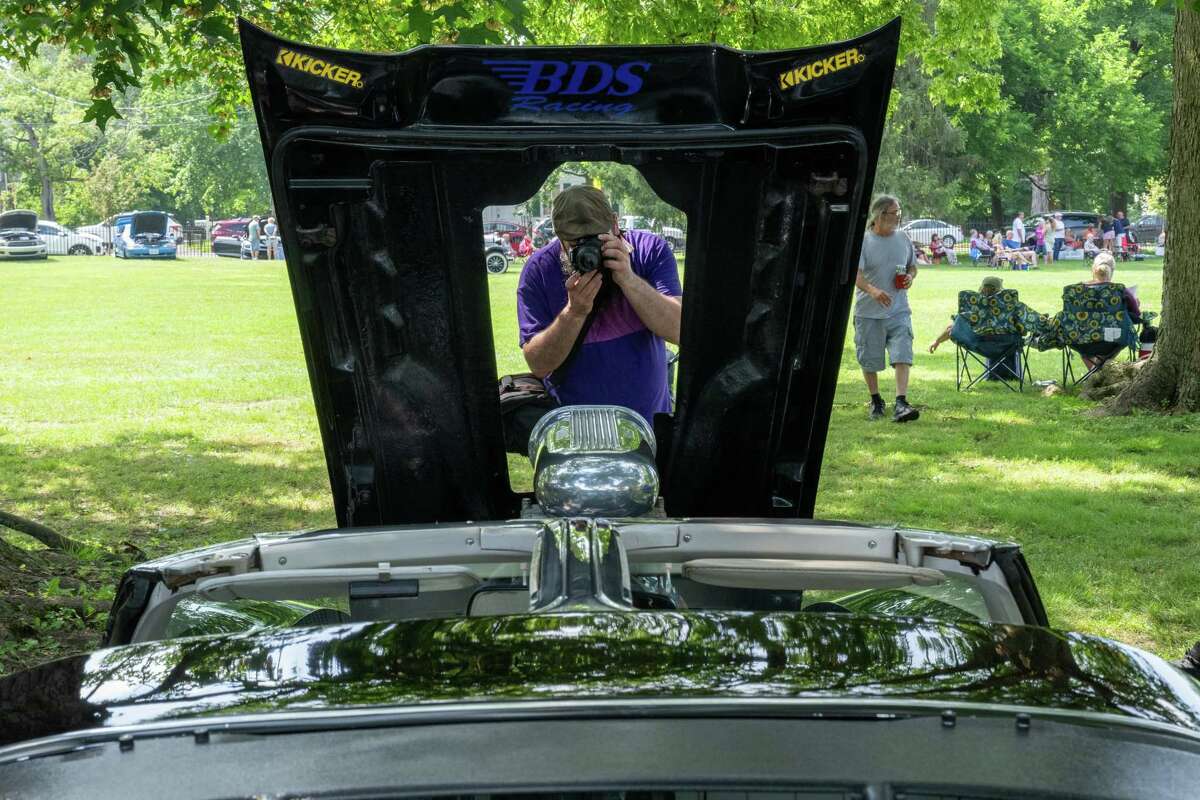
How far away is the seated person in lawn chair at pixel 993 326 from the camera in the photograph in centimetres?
1362

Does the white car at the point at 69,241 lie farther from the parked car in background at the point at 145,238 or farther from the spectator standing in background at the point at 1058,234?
the spectator standing in background at the point at 1058,234

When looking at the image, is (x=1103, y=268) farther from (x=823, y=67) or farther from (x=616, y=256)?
(x=823, y=67)

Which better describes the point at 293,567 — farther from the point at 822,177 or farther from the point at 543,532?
the point at 822,177

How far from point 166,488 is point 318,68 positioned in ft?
21.4

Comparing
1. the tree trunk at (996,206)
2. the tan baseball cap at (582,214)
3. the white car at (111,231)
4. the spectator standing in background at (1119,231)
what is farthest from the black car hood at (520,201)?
the tree trunk at (996,206)

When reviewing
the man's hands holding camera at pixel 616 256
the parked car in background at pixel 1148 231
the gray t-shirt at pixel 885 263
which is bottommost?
the parked car in background at pixel 1148 231

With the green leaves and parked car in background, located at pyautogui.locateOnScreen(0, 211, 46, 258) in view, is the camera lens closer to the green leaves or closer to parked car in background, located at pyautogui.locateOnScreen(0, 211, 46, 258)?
the green leaves

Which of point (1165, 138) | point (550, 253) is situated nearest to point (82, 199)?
point (1165, 138)

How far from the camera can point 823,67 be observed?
3.63 m

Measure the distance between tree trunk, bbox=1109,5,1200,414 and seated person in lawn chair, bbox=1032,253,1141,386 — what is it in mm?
1598

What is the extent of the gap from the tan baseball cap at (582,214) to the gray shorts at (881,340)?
7928mm

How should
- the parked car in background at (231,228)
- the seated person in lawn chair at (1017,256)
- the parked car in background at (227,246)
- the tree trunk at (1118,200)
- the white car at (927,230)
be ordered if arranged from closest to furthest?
the seated person in lawn chair at (1017,256) < the white car at (927,230) < the parked car in background at (227,246) < the parked car in background at (231,228) < the tree trunk at (1118,200)

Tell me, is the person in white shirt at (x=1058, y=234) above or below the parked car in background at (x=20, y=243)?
below

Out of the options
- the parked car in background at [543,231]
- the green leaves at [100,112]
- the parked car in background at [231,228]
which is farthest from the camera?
the parked car in background at [231,228]
